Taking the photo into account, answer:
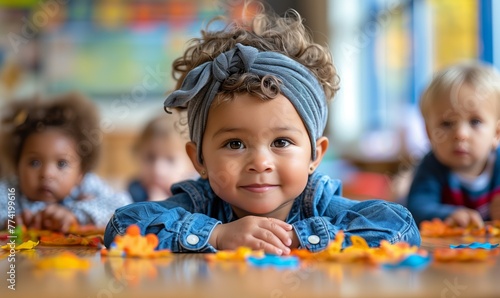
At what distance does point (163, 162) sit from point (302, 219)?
6.97ft

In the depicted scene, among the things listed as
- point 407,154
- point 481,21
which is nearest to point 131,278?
point 481,21

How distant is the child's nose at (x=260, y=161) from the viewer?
1311 millimetres

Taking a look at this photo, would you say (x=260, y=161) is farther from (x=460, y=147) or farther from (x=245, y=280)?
(x=460, y=147)

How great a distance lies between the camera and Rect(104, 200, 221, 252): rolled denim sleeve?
4.17 feet

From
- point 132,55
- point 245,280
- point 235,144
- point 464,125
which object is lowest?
point 245,280

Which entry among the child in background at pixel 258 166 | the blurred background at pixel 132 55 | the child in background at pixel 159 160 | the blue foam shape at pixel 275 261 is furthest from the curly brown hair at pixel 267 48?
the blurred background at pixel 132 55

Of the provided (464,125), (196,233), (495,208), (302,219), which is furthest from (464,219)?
(196,233)

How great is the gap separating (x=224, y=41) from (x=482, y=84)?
0.87 m

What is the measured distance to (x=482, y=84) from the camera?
6.53 ft

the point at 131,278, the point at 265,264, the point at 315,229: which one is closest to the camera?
the point at 131,278

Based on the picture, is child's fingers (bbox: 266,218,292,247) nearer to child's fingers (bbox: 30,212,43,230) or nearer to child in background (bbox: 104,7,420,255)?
child in background (bbox: 104,7,420,255)

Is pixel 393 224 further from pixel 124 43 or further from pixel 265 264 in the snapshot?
pixel 124 43

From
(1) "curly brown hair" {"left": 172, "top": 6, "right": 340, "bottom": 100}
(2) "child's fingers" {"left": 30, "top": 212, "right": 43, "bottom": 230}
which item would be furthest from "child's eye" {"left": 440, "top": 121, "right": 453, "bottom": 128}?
(2) "child's fingers" {"left": 30, "top": 212, "right": 43, "bottom": 230}

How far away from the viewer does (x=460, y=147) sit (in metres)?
1.96
